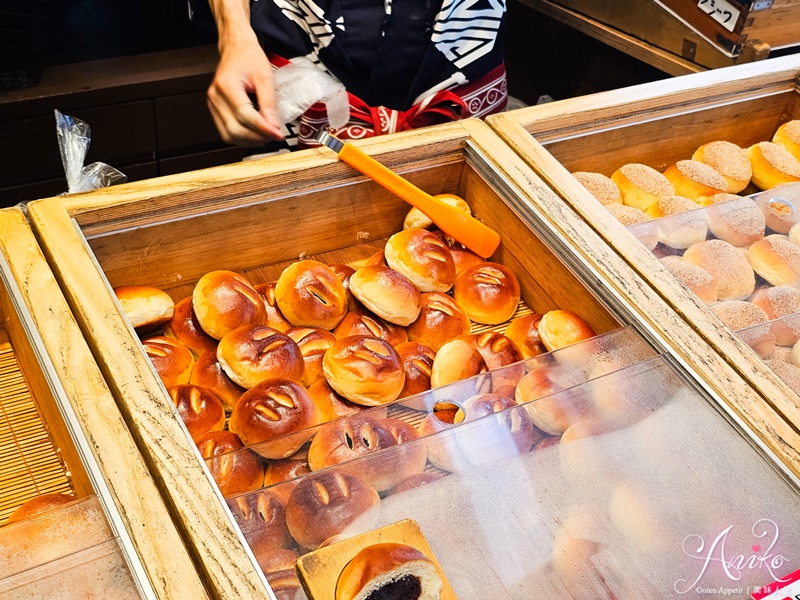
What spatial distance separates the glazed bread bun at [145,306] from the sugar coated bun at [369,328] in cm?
37

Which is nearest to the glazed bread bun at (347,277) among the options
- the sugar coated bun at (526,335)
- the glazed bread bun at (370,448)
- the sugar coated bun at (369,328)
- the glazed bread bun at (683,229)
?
the sugar coated bun at (369,328)

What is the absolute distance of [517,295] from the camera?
67.5 inches

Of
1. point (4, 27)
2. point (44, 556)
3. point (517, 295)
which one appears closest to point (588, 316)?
point (517, 295)

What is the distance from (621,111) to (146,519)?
161 centimetres

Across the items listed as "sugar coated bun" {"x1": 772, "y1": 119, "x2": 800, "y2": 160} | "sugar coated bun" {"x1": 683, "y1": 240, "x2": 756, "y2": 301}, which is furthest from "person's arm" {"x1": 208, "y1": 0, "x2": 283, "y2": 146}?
"sugar coated bun" {"x1": 772, "y1": 119, "x2": 800, "y2": 160}

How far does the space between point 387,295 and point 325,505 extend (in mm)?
619

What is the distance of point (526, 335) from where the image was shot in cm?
159

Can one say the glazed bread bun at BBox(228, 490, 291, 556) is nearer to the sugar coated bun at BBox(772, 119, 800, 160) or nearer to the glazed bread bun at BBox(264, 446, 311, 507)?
the glazed bread bun at BBox(264, 446, 311, 507)

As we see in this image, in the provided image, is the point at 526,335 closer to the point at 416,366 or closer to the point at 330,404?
the point at 416,366

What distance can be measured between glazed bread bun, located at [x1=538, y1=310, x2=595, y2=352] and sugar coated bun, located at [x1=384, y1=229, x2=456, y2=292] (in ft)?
0.86

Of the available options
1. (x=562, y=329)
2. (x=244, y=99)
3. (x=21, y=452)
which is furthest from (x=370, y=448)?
(x=244, y=99)

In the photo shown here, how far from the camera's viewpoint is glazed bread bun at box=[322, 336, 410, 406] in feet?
4.39

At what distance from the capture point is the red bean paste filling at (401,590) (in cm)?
85

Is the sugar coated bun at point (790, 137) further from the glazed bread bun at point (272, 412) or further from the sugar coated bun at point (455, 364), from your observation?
the glazed bread bun at point (272, 412)
